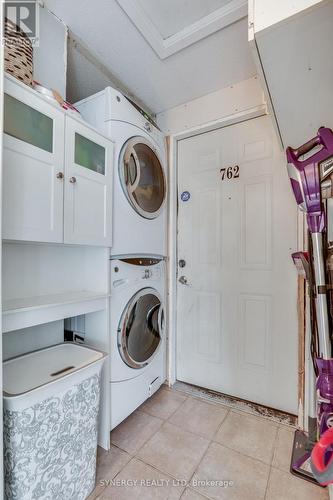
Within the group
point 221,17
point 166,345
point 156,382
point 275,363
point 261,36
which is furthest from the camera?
point 166,345

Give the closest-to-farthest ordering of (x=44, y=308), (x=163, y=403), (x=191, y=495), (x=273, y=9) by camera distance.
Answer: (x=273, y=9)
(x=44, y=308)
(x=191, y=495)
(x=163, y=403)

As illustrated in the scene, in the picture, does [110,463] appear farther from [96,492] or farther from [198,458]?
[198,458]

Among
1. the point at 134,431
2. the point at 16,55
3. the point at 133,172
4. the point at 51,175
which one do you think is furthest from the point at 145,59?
the point at 134,431

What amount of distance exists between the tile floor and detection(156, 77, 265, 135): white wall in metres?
2.17

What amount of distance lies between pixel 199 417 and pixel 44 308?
133cm

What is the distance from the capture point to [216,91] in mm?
1875

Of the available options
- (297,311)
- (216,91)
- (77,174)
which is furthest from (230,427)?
(216,91)

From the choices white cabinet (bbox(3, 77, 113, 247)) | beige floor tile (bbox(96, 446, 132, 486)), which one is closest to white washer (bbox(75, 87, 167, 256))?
white cabinet (bbox(3, 77, 113, 247))

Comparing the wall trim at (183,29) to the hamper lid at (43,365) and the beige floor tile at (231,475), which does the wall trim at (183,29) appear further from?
the beige floor tile at (231,475)

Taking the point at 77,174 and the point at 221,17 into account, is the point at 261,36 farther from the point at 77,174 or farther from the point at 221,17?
the point at 77,174

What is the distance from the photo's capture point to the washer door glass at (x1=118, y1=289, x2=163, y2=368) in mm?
1504

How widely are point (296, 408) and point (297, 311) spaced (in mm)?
665

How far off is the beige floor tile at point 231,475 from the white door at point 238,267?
53 cm

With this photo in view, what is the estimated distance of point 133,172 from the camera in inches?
62.2
